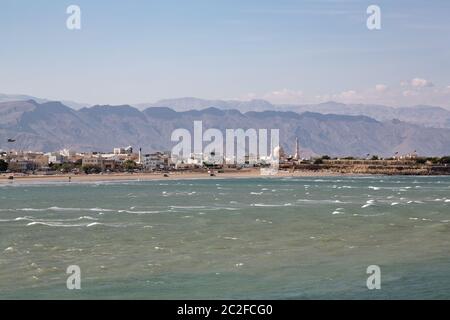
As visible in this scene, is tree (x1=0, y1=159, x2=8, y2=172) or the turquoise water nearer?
the turquoise water

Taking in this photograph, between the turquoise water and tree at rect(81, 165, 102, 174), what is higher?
the turquoise water

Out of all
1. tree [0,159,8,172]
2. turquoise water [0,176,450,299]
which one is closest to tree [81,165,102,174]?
tree [0,159,8,172]

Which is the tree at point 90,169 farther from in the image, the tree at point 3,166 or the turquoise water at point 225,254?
the turquoise water at point 225,254

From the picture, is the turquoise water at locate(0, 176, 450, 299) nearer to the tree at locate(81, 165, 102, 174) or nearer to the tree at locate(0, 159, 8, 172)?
the tree at locate(0, 159, 8, 172)

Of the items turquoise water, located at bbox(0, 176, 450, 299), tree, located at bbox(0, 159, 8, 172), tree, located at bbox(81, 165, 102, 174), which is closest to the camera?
turquoise water, located at bbox(0, 176, 450, 299)

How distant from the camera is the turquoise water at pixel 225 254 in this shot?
25797mm

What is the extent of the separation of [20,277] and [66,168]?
16957 cm

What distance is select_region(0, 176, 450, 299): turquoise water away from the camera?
25797 mm

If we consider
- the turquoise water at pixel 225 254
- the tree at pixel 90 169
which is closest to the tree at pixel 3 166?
the tree at pixel 90 169

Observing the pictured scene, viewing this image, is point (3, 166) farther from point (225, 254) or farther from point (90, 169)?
point (225, 254)

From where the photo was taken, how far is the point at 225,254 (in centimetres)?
3394

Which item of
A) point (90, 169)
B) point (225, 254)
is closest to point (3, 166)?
point (90, 169)
